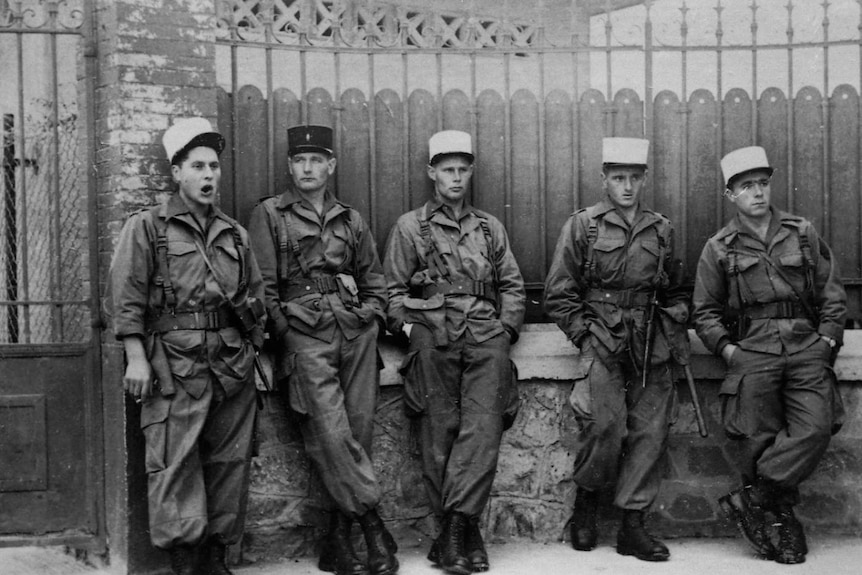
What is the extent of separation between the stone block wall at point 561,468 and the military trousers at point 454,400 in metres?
0.27

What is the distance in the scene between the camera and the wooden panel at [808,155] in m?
6.53

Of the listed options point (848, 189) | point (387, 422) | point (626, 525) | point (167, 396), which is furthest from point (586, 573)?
point (848, 189)

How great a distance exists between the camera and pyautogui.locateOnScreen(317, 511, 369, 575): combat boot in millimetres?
5504

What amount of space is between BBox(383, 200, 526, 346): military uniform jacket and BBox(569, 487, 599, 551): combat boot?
1.03 metres

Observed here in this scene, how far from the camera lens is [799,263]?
5824 mm

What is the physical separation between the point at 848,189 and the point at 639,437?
2.21m

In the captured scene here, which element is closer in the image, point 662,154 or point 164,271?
point 164,271

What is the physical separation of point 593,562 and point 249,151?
3123 mm

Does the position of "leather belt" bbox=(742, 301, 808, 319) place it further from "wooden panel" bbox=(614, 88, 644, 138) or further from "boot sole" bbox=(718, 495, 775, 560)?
"wooden panel" bbox=(614, 88, 644, 138)

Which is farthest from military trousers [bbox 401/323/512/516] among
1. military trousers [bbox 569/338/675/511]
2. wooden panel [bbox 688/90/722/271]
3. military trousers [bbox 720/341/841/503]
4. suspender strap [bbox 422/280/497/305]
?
wooden panel [bbox 688/90/722/271]

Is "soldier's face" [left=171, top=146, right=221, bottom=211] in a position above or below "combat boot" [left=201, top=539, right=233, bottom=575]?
above

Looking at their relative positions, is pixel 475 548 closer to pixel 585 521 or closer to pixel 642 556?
pixel 585 521

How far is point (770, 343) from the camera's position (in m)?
5.76

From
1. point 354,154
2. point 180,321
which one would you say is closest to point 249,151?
point 354,154
